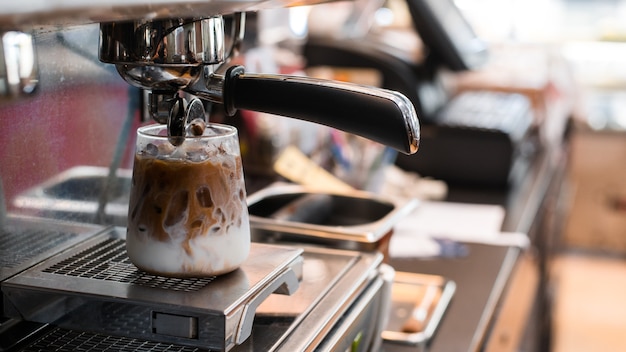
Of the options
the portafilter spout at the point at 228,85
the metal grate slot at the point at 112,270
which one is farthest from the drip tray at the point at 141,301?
the portafilter spout at the point at 228,85

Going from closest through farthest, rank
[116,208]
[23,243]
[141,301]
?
1. [141,301]
2. [23,243]
3. [116,208]

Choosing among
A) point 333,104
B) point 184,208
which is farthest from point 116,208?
point 333,104

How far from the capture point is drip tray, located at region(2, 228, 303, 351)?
722mm

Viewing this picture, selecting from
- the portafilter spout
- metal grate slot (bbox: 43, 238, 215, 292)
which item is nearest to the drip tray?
metal grate slot (bbox: 43, 238, 215, 292)

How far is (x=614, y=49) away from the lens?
14.0 ft

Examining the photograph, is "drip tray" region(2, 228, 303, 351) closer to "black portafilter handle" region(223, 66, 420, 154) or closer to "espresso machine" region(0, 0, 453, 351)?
"espresso machine" region(0, 0, 453, 351)

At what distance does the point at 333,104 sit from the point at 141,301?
0.24 metres

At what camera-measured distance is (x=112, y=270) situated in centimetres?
80

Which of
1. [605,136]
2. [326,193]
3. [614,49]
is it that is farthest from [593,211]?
[326,193]

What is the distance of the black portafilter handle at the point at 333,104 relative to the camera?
710 millimetres

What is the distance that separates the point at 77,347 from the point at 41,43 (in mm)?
341

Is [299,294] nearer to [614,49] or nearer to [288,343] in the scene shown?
[288,343]

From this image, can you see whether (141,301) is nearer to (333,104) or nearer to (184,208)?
(184,208)

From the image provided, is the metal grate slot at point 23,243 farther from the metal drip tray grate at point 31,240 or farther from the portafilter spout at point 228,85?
the portafilter spout at point 228,85
